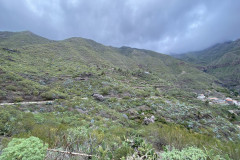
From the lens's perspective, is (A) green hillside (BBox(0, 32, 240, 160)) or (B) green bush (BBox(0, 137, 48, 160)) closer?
(B) green bush (BBox(0, 137, 48, 160))

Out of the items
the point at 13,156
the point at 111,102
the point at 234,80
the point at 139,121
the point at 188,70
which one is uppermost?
the point at 188,70

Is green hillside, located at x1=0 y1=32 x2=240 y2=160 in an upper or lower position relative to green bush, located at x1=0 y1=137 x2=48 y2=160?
lower

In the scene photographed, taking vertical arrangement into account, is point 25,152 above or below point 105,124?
above

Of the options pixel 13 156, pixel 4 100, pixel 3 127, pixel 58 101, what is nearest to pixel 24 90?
pixel 4 100

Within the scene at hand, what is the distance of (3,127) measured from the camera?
4449mm

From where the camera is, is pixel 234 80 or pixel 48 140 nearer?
pixel 48 140

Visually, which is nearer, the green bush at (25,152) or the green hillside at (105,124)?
the green bush at (25,152)

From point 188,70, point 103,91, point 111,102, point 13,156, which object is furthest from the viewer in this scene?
point 188,70

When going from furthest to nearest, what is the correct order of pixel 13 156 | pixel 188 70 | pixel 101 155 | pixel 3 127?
1. pixel 188 70
2. pixel 3 127
3. pixel 101 155
4. pixel 13 156

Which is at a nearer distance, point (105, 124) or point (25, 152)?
point (25, 152)

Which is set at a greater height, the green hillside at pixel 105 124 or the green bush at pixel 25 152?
the green bush at pixel 25 152

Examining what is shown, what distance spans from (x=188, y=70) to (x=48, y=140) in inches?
3202

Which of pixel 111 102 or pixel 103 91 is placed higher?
pixel 103 91

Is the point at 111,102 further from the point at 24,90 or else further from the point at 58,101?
the point at 24,90
